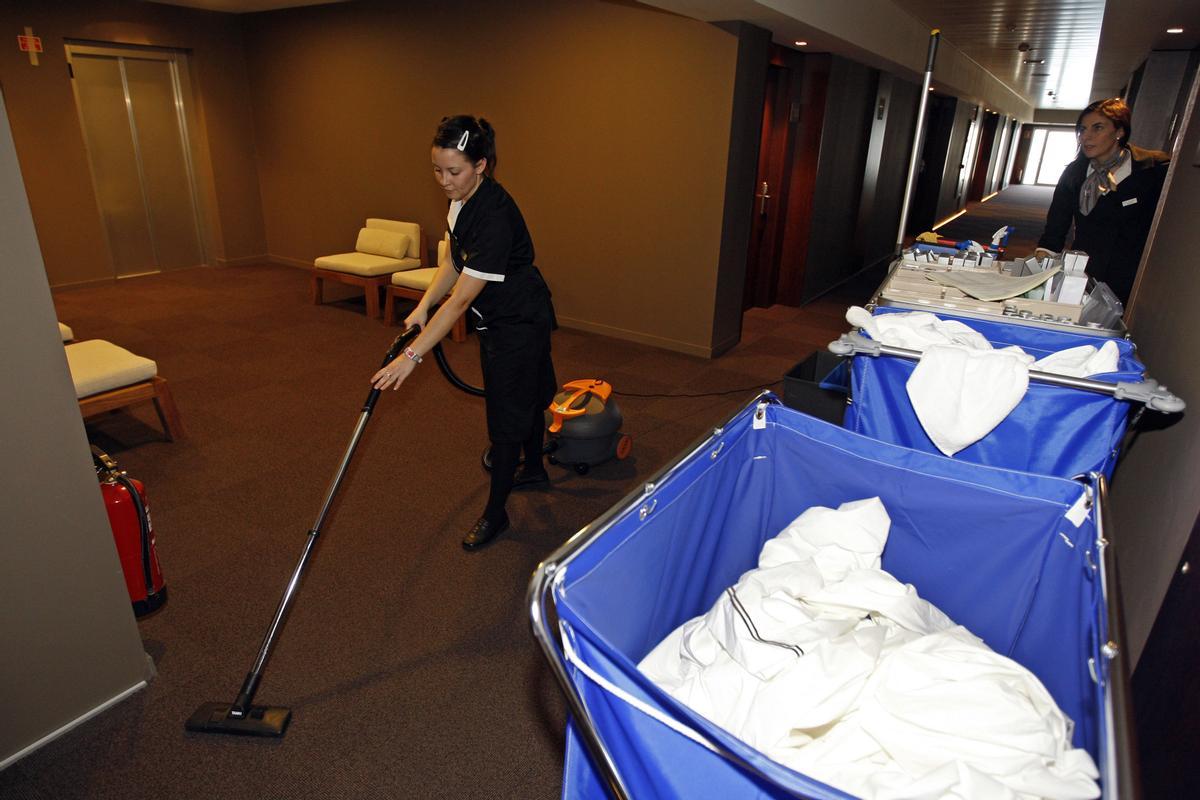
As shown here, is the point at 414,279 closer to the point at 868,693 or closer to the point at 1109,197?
the point at 1109,197

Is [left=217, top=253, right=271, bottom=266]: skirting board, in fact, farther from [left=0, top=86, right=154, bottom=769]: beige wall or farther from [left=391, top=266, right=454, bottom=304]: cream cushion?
[left=0, top=86, right=154, bottom=769]: beige wall

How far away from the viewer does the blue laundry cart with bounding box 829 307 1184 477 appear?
59.4 inches

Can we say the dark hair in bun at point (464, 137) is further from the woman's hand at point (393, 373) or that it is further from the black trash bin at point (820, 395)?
the black trash bin at point (820, 395)

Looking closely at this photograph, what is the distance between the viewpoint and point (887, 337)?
1.74 m

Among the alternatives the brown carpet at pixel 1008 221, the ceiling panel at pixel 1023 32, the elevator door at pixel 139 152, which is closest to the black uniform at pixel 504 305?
the ceiling panel at pixel 1023 32

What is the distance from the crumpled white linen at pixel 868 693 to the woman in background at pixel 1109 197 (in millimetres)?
2104

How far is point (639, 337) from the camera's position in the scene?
5.05 metres

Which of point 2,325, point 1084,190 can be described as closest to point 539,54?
point 1084,190

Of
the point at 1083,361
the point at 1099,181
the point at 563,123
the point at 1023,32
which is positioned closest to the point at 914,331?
the point at 1083,361

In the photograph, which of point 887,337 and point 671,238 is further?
point 671,238

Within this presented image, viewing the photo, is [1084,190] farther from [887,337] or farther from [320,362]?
[320,362]

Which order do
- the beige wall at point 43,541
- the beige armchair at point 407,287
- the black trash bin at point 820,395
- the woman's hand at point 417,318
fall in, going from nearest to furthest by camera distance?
the beige wall at point 43,541, the woman's hand at point 417,318, the black trash bin at point 820,395, the beige armchair at point 407,287

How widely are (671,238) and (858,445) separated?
3.41 metres

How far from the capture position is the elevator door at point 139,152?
604cm
